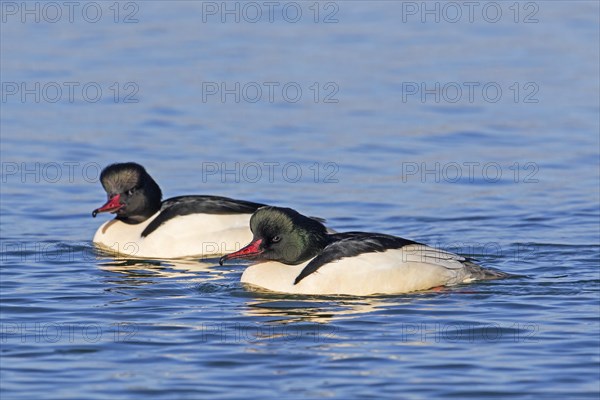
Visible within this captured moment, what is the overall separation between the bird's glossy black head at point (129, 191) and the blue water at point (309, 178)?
60cm

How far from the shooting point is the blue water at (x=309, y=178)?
12195 millimetres

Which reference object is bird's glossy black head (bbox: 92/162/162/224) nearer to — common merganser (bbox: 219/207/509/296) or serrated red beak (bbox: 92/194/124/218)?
serrated red beak (bbox: 92/194/124/218)

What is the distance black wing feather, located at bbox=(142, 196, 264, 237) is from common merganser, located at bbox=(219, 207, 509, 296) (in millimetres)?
2594

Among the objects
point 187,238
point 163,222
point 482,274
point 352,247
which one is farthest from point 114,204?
point 482,274

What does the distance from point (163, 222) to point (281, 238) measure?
9.86 ft

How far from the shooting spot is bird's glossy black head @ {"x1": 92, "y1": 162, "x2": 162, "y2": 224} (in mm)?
17969

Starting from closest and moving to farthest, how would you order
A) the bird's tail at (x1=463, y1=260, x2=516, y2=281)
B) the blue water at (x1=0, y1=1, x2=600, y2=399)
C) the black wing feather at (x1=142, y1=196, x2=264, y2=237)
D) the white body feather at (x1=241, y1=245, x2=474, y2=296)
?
the blue water at (x1=0, y1=1, x2=600, y2=399), the white body feather at (x1=241, y1=245, x2=474, y2=296), the bird's tail at (x1=463, y1=260, x2=516, y2=281), the black wing feather at (x1=142, y1=196, x2=264, y2=237)

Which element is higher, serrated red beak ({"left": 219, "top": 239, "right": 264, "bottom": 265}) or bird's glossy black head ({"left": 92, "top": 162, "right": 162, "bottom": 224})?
bird's glossy black head ({"left": 92, "top": 162, "right": 162, "bottom": 224})

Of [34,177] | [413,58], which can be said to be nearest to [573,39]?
[413,58]

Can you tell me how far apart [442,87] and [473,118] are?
147 cm

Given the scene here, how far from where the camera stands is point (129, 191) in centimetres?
1809

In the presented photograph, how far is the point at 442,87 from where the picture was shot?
25047 millimetres

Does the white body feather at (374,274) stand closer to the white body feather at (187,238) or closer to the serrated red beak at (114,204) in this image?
the white body feather at (187,238)

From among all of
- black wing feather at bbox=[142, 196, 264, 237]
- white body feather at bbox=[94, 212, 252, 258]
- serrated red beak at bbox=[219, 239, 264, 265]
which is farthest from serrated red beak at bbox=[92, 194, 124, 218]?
serrated red beak at bbox=[219, 239, 264, 265]
